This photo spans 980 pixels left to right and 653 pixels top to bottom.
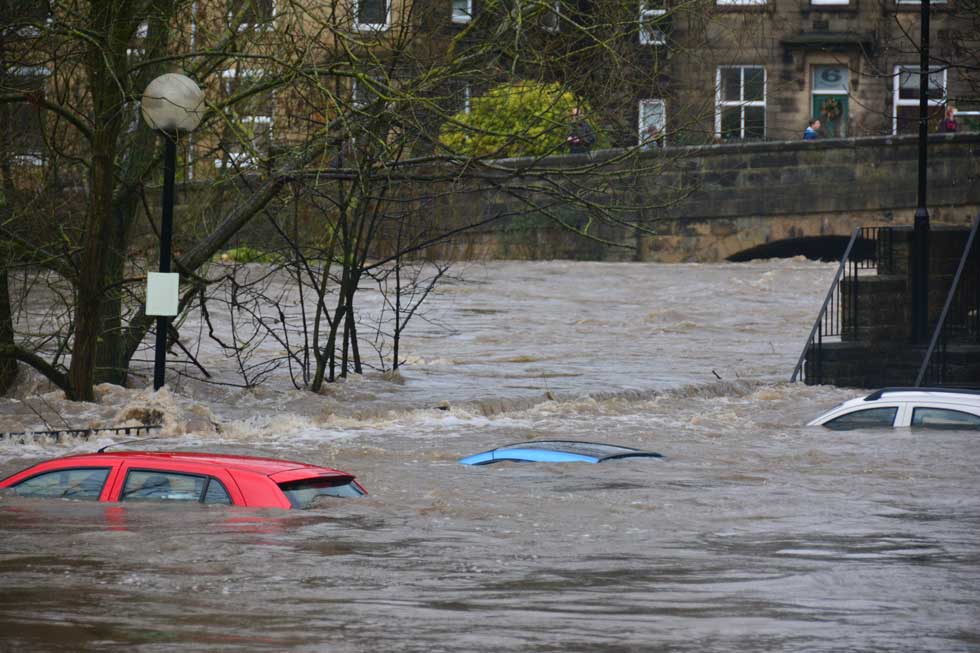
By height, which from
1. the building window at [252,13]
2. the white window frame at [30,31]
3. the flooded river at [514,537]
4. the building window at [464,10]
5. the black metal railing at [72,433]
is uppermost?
the building window at [464,10]

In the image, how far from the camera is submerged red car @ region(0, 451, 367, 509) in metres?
10.6

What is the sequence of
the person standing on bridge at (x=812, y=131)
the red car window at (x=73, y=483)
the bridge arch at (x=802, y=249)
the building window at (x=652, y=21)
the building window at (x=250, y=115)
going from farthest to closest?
the bridge arch at (x=802, y=249)
the person standing on bridge at (x=812, y=131)
the building window at (x=250, y=115)
the building window at (x=652, y=21)
the red car window at (x=73, y=483)

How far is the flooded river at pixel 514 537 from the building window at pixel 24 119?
276 centimetres

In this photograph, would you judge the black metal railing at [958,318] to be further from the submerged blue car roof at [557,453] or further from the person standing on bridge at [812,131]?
the person standing on bridge at [812,131]

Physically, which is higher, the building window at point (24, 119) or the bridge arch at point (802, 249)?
the building window at point (24, 119)

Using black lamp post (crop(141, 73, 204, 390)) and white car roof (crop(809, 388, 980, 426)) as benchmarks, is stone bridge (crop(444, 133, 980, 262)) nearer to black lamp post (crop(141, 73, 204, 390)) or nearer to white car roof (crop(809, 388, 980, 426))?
black lamp post (crop(141, 73, 204, 390))

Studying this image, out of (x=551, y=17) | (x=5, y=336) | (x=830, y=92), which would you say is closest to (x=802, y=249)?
(x=830, y=92)

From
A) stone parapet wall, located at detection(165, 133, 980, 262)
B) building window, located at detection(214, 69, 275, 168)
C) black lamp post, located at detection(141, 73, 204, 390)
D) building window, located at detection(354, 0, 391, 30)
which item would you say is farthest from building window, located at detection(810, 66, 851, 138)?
black lamp post, located at detection(141, 73, 204, 390)

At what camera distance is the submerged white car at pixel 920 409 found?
14984 mm

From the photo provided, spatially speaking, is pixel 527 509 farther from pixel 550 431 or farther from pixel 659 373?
pixel 659 373

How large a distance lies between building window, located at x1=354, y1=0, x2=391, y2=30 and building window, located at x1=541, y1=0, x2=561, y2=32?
176 cm

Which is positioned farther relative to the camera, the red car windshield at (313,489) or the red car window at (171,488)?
the red car windshield at (313,489)

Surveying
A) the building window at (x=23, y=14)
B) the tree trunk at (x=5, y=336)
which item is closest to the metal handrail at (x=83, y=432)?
the tree trunk at (x=5, y=336)

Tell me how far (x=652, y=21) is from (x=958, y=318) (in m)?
8.56
